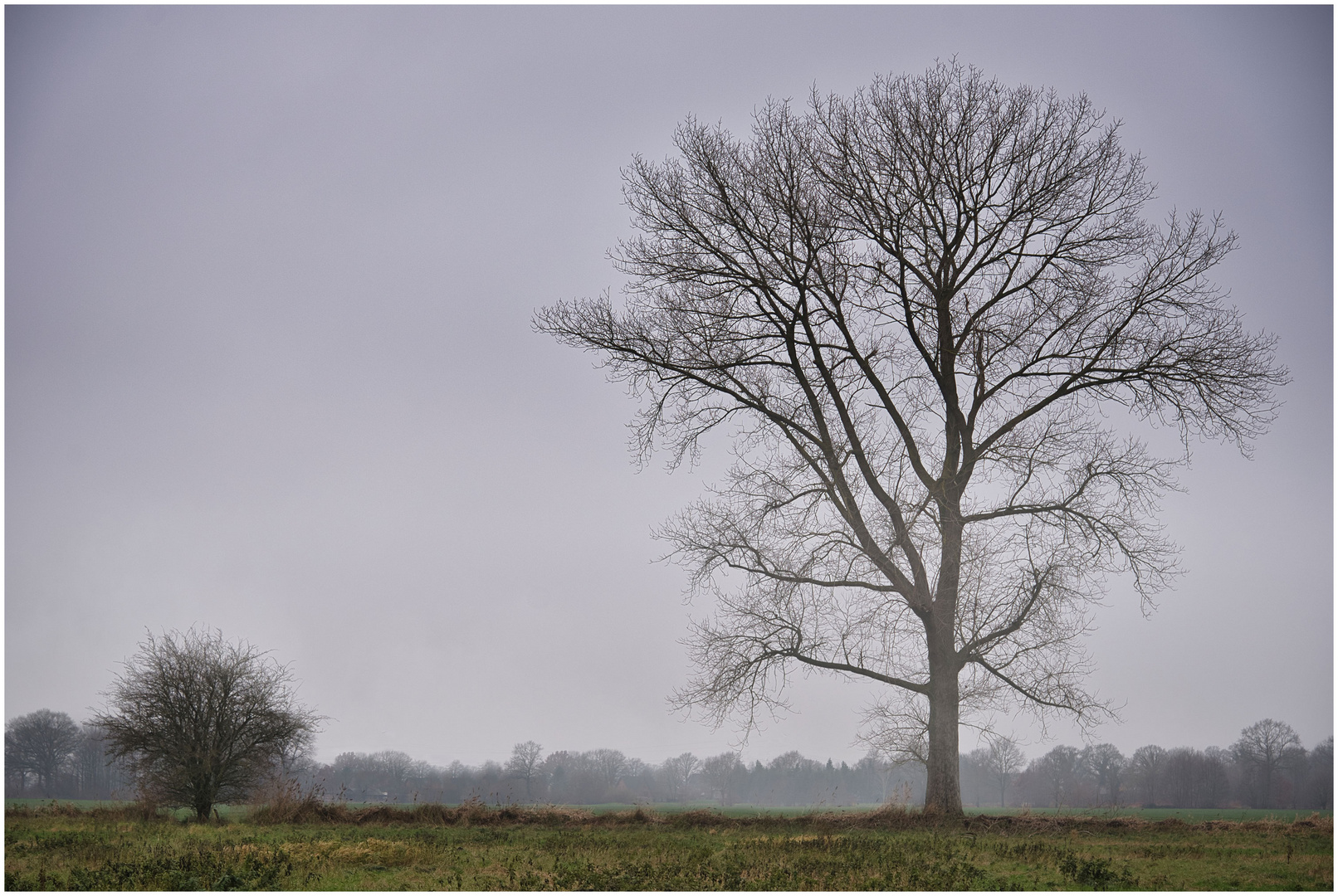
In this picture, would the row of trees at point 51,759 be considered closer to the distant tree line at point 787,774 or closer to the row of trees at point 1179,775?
the distant tree line at point 787,774

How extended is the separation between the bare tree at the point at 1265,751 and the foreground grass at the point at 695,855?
1016 inches

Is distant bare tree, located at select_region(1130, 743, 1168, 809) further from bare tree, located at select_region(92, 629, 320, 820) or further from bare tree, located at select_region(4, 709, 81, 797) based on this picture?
bare tree, located at select_region(4, 709, 81, 797)

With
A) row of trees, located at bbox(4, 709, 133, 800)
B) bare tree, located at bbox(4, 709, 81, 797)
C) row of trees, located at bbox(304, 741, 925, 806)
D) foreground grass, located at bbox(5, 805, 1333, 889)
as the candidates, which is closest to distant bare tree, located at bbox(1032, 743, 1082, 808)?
row of trees, located at bbox(304, 741, 925, 806)

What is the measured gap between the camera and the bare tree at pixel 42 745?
33.2m

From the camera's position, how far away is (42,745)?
113ft

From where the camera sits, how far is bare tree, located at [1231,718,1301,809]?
33625 mm

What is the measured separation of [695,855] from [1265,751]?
35.1 m

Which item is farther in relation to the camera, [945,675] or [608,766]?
Result: [608,766]

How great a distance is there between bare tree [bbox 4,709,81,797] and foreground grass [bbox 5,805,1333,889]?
81.7 ft

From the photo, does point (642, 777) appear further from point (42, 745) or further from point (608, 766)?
point (42, 745)

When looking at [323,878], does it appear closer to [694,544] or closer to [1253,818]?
[694,544]

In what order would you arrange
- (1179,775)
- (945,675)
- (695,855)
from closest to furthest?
(695,855) → (945,675) → (1179,775)

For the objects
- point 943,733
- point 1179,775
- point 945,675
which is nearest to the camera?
point 943,733

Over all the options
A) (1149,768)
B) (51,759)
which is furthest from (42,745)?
(1149,768)
